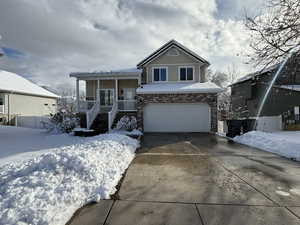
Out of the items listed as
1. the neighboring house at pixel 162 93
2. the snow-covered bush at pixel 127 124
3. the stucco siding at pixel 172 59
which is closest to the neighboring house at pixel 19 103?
the neighboring house at pixel 162 93

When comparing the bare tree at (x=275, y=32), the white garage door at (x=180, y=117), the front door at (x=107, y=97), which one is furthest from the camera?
the front door at (x=107, y=97)

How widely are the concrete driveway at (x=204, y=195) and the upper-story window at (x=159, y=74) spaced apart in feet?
36.5

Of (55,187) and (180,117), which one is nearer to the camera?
(55,187)

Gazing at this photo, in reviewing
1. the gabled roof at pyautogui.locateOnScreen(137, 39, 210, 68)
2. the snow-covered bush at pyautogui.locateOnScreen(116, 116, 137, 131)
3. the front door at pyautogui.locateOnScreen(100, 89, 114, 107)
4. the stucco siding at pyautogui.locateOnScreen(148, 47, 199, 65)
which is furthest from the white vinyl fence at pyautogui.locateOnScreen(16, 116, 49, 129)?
the stucco siding at pyautogui.locateOnScreen(148, 47, 199, 65)

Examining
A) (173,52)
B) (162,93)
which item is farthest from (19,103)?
(173,52)

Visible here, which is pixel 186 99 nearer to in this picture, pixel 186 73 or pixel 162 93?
pixel 162 93

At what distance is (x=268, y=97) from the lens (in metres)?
19.4

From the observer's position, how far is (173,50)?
1642 centimetres

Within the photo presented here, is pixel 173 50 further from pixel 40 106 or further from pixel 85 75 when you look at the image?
pixel 40 106

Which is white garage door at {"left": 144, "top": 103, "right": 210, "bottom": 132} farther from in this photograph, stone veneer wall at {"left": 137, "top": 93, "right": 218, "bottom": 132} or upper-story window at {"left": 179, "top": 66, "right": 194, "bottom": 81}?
upper-story window at {"left": 179, "top": 66, "right": 194, "bottom": 81}

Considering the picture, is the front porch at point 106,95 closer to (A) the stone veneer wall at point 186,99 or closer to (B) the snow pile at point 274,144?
(A) the stone veneer wall at point 186,99

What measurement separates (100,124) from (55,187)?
11535mm

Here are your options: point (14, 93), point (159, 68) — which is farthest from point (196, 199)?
point (14, 93)

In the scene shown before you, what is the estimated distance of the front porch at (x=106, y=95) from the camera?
14.8m
